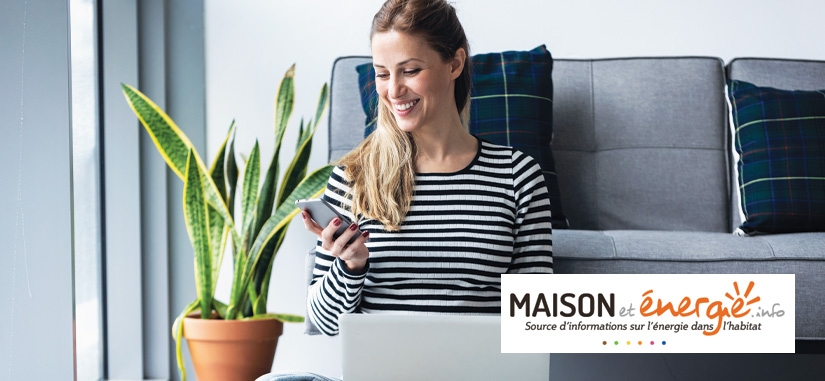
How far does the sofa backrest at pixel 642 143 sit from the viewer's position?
226 centimetres

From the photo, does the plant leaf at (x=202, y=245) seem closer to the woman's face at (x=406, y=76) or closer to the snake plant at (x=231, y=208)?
the snake plant at (x=231, y=208)

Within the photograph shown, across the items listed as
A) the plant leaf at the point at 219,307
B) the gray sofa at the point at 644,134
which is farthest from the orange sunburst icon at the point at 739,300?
the plant leaf at the point at 219,307

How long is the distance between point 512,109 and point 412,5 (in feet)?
2.56

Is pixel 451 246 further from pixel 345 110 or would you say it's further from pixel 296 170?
pixel 345 110

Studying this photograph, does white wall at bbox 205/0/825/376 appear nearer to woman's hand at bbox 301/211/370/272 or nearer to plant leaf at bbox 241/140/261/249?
plant leaf at bbox 241/140/261/249

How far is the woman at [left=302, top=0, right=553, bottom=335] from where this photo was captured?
53.5 inches

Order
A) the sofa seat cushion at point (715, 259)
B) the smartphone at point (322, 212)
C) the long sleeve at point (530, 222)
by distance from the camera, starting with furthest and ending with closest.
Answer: the sofa seat cushion at point (715, 259) → the long sleeve at point (530, 222) → the smartphone at point (322, 212)

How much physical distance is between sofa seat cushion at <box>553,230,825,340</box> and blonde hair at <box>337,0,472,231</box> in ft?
1.64

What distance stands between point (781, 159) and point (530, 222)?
1003 millimetres

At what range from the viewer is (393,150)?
4.67 ft

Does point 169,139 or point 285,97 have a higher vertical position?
point 285,97

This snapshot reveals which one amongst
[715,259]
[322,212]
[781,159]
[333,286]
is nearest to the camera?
[322,212]

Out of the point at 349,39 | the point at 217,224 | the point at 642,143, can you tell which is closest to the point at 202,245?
the point at 217,224

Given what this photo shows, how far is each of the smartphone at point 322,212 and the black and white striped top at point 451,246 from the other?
214 mm
